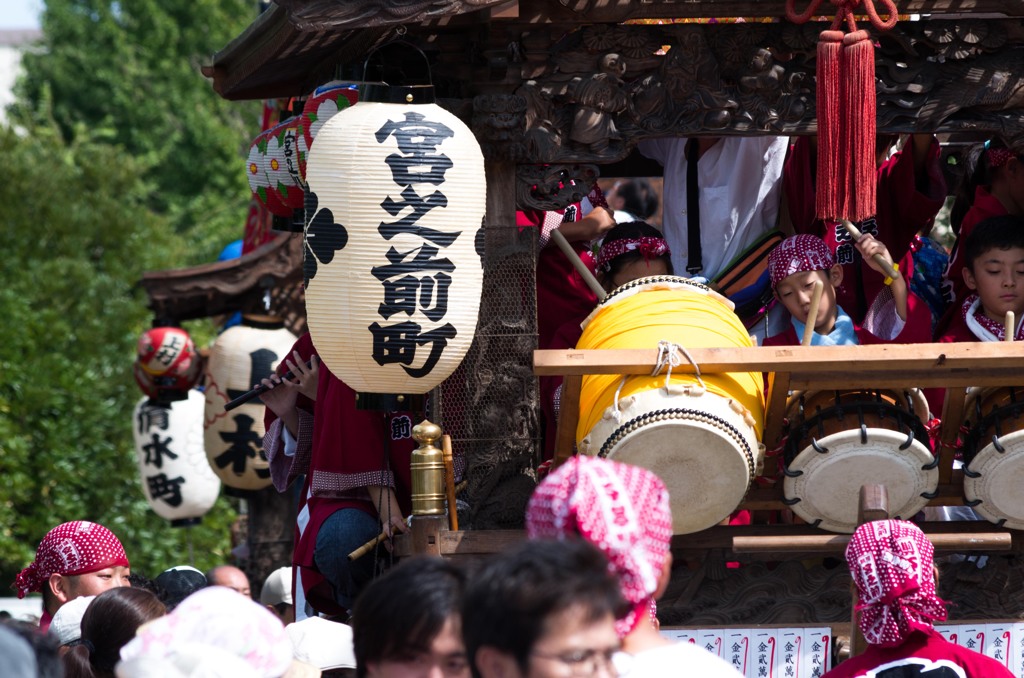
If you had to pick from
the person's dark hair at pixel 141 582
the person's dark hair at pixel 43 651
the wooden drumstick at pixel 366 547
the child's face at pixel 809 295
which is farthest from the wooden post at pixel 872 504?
the person's dark hair at pixel 43 651

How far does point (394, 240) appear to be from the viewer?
4.82 m

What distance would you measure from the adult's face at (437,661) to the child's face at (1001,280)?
3.01 metres

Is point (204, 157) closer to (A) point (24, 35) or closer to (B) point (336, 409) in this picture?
(A) point (24, 35)

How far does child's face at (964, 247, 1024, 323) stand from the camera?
5180 millimetres

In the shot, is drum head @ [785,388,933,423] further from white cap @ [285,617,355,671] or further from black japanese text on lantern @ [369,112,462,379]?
white cap @ [285,617,355,671]

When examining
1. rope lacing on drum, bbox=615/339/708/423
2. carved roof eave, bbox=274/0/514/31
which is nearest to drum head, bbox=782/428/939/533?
rope lacing on drum, bbox=615/339/708/423

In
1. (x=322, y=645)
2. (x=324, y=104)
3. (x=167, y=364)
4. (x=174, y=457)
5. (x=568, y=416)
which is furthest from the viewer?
(x=174, y=457)

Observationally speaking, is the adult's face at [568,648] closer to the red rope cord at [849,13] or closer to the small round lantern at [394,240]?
the small round lantern at [394,240]

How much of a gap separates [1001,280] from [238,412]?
5155mm

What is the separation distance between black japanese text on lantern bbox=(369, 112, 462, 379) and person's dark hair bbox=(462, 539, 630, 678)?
2.39 metres

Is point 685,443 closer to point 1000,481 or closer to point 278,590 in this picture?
point 1000,481

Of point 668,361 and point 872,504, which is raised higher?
point 668,361

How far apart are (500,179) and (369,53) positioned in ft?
2.05

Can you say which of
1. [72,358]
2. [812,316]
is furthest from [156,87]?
[812,316]
